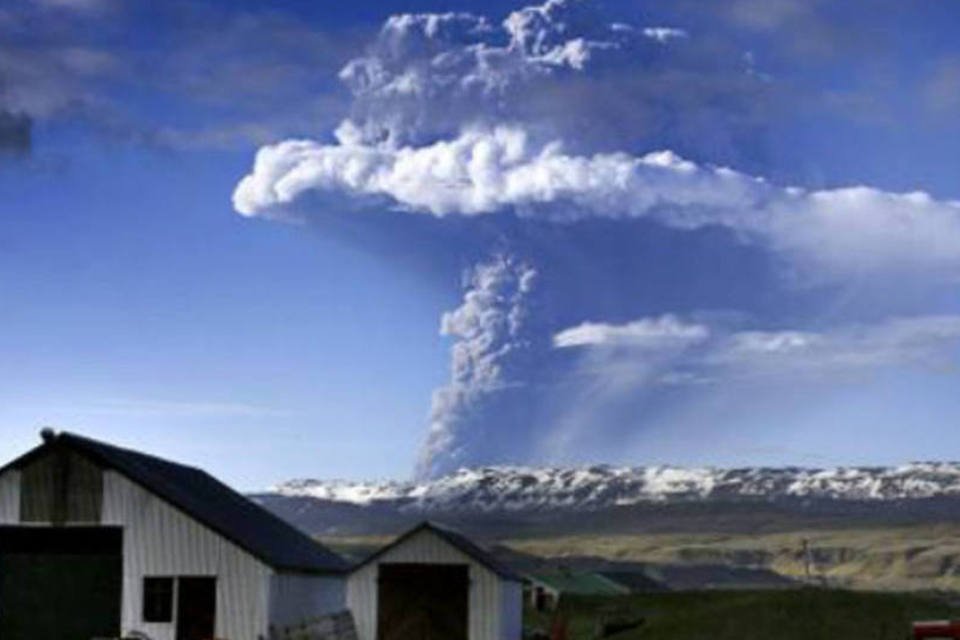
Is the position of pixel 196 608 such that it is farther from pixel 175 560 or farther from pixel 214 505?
pixel 214 505

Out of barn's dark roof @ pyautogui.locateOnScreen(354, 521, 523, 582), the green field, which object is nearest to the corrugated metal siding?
barn's dark roof @ pyautogui.locateOnScreen(354, 521, 523, 582)

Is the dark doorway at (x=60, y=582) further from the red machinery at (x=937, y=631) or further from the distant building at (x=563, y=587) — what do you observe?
the distant building at (x=563, y=587)

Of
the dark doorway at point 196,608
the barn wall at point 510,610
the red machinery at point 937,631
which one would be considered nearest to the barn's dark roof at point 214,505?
the dark doorway at point 196,608

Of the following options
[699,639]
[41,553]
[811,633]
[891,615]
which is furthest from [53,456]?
[891,615]

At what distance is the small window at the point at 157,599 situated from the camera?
57969mm

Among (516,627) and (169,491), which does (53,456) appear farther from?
(516,627)

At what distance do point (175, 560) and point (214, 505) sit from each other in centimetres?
487

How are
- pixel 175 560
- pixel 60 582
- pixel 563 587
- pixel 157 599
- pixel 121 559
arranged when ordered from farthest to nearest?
pixel 563 587
pixel 60 582
pixel 121 559
pixel 157 599
pixel 175 560

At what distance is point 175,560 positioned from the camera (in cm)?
5809

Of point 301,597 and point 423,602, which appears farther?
point 423,602

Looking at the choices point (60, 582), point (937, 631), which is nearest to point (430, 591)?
point (60, 582)

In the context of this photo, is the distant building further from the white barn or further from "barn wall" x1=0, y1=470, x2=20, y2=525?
"barn wall" x1=0, y1=470, x2=20, y2=525

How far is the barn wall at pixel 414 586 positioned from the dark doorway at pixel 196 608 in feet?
23.1

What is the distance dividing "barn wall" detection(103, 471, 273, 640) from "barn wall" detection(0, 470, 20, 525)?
333cm
